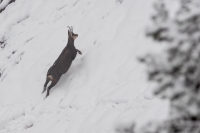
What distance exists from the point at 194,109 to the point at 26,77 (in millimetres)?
7007

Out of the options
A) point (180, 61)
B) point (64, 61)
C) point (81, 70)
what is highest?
point (180, 61)

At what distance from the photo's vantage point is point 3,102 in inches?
316

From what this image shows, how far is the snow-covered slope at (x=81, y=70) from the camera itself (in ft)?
19.0

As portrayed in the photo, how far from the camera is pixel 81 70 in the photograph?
742cm

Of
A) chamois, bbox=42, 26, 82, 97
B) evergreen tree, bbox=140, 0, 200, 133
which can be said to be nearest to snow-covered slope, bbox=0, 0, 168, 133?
chamois, bbox=42, 26, 82, 97

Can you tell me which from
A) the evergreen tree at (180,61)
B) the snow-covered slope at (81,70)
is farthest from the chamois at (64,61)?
the evergreen tree at (180,61)

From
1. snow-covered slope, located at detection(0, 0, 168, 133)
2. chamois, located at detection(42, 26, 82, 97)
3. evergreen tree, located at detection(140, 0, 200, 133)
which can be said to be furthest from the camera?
chamois, located at detection(42, 26, 82, 97)

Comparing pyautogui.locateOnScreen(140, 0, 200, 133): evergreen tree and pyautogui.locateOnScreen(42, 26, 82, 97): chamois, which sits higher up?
pyautogui.locateOnScreen(140, 0, 200, 133): evergreen tree

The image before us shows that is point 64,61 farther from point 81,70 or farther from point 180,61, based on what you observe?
point 180,61

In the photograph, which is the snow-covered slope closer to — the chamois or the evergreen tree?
the chamois

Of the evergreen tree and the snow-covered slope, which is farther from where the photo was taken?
the snow-covered slope

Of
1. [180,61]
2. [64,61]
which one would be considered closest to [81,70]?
[64,61]

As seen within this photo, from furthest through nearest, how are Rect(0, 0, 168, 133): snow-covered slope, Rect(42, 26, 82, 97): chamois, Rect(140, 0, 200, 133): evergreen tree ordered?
Rect(42, 26, 82, 97): chamois → Rect(0, 0, 168, 133): snow-covered slope → Rect(140, 0, 200, 133): evergreen tree

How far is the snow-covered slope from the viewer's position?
19.0ft
